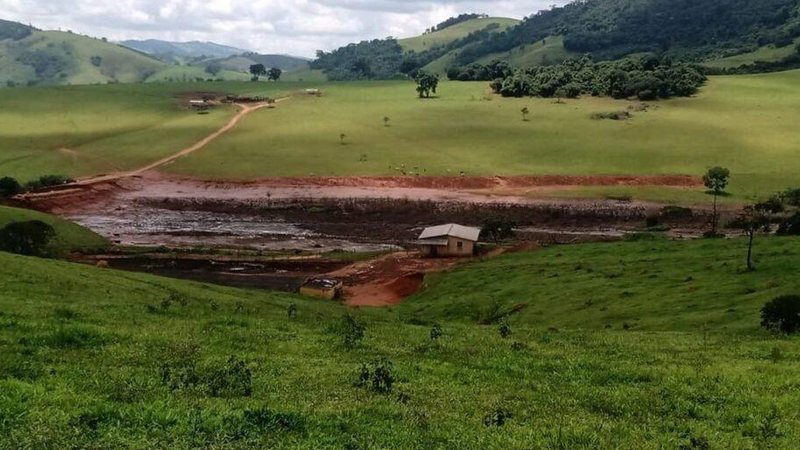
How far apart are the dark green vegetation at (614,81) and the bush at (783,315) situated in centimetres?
14459

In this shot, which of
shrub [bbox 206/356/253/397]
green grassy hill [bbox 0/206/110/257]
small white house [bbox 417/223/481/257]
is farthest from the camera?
small white house [bbox 417/223/481/257]

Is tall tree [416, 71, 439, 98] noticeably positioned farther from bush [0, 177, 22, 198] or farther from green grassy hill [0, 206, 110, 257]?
green grassy hill [0, 206, 110, 257]

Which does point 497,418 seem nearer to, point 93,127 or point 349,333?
point 349,333

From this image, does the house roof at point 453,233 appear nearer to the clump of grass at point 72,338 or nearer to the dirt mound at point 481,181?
the dirt mound at point 481,181

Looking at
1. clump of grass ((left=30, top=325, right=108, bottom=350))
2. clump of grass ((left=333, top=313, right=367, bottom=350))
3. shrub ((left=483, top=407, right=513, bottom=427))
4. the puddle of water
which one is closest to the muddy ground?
the puddle of water

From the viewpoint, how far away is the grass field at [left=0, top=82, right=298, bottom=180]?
120 metres

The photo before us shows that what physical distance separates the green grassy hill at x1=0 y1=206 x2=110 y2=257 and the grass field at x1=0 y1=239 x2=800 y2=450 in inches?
1491

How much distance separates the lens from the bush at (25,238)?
177 ft

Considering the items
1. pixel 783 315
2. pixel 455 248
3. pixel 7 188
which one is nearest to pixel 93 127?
pixel 7 188

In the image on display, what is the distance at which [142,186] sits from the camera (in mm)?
111562

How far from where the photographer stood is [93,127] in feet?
476

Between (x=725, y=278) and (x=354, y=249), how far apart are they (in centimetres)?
4746

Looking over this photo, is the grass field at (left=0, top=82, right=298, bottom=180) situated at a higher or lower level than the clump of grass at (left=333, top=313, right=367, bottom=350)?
higher

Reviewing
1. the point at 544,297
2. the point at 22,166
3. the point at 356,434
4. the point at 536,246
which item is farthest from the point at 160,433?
the point at 22,166
